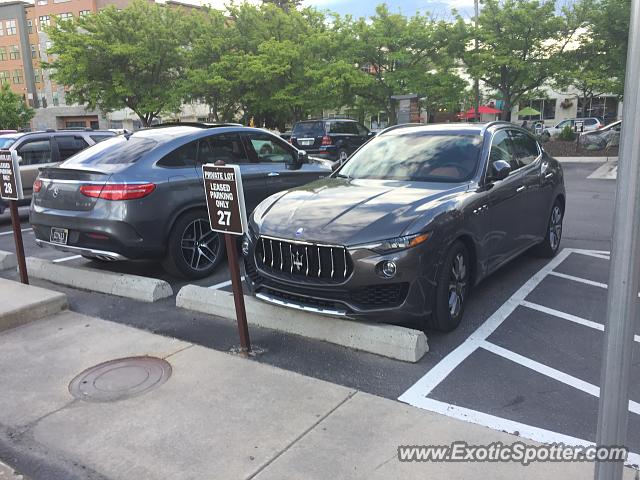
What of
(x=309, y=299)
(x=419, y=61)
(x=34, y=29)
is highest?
(x=34, y=29)

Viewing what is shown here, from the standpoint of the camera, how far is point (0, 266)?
7164mm

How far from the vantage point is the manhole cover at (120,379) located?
3.77 metres

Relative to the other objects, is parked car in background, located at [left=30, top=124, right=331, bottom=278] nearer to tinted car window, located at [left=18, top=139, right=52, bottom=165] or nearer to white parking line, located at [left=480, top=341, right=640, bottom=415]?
white parking line, located at [left=480, top=341, right=640, bottom=415]

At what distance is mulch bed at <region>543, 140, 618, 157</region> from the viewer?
21844 mm

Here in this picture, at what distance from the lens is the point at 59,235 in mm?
5789

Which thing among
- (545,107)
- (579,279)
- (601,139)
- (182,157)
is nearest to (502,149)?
(579,279)

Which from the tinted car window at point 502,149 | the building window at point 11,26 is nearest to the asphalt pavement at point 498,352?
the tinted car window at point 502,149

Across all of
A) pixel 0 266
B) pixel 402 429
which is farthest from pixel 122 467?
pixel 0 266

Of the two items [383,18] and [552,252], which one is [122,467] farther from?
[383,18]

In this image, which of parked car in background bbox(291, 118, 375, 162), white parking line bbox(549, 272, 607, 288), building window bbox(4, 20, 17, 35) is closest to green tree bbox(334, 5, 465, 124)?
parked car in background bbox(291, 118, 375, 162)

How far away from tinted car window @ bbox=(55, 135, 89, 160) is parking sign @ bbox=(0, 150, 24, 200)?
5.74 metres

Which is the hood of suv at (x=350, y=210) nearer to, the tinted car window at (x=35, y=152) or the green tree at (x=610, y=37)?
the tinted car window at (x=35, y=152)

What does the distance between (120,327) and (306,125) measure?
56.1 ft

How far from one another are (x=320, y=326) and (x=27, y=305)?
2.83 meters
